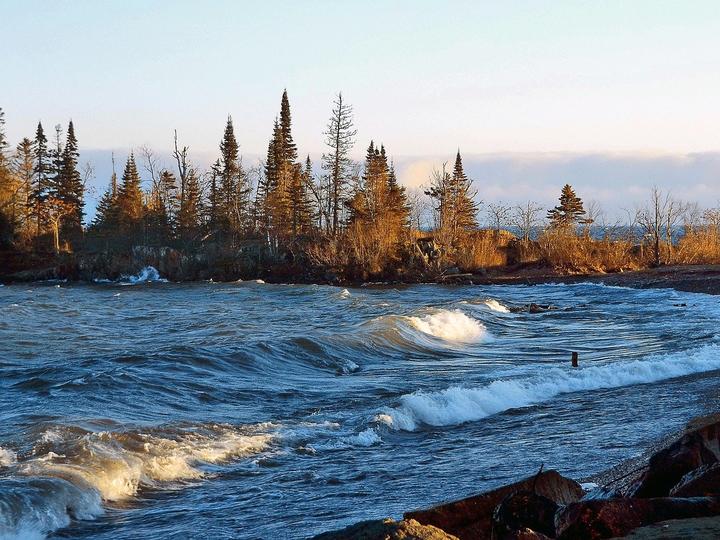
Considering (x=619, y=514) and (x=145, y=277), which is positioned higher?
(x=145, y=277)

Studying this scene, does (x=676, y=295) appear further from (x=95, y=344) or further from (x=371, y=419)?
(x=371, y=419)

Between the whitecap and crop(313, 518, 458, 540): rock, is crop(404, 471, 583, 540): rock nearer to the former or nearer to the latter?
crop(313, 518, 458, 540): rock

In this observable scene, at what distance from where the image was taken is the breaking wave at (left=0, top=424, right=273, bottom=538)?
723 centimetres

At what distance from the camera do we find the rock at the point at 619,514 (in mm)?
4359

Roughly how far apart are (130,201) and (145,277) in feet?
43.8

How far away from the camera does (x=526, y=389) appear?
13.2 metres

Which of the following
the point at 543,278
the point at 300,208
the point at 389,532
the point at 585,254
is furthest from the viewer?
the point at 300,208

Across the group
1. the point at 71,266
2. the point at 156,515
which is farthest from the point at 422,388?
the point at 71,266

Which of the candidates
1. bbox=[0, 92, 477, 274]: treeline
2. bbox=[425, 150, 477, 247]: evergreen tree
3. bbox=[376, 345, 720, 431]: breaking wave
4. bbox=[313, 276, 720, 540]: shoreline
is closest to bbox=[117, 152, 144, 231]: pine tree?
bbox=[0, 92, 477, 274]: treeline

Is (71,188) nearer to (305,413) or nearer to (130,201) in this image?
(130,201)

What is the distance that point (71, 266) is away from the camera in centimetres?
5728

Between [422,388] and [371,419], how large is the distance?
2.71 metres

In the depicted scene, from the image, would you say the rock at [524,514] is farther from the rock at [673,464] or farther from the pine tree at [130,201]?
the pine tree at [130,201]

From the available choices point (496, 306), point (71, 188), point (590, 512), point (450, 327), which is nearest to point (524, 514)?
point (590, 512)
